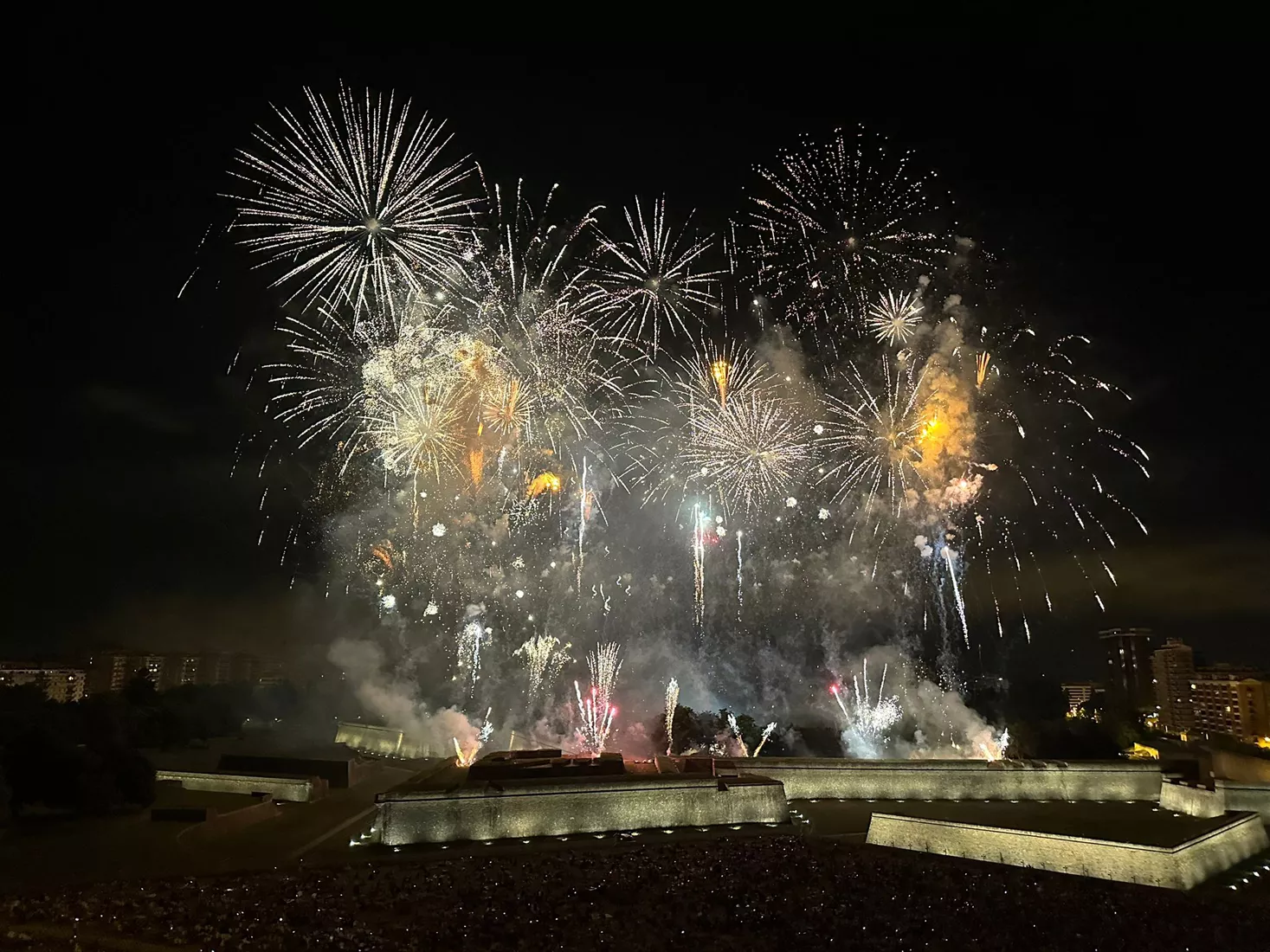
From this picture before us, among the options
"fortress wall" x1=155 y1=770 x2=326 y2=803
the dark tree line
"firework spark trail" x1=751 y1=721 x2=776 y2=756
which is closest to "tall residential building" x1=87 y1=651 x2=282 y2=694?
the dark tree line

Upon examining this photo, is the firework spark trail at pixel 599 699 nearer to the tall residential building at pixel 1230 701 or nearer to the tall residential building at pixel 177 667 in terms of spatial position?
the tall residential building at pixel 177 667

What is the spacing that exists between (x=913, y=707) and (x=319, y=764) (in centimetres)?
2477

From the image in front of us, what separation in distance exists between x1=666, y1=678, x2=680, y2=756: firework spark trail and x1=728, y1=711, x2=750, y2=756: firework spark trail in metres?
2.49

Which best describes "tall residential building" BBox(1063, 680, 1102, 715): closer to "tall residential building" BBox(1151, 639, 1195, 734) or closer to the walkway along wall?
"tall residential building" BBox(1151, 639, 1195, 734)

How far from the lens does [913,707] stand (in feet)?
117

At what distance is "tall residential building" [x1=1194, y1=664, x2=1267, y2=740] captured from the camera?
46.0m

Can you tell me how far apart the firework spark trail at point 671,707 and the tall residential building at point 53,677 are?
118 feet

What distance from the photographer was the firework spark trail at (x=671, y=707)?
31.8m

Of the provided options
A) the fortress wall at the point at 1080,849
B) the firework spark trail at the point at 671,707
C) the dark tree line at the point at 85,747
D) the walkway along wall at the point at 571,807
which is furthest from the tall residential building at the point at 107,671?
the fortress wall at the point at 1080,849

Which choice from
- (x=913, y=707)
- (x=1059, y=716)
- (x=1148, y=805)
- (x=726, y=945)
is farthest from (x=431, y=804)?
(x=1059, y=716)

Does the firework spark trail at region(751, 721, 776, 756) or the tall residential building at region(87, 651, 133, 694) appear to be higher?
the tall residential building at region(87, 651, 133, 694)

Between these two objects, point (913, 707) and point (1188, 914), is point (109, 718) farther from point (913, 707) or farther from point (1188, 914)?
point (913, 707)

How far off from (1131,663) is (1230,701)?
15618mm

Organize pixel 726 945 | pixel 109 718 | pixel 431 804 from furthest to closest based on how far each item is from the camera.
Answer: pixel 109 718
pixel 431 804
pixel 726 945
